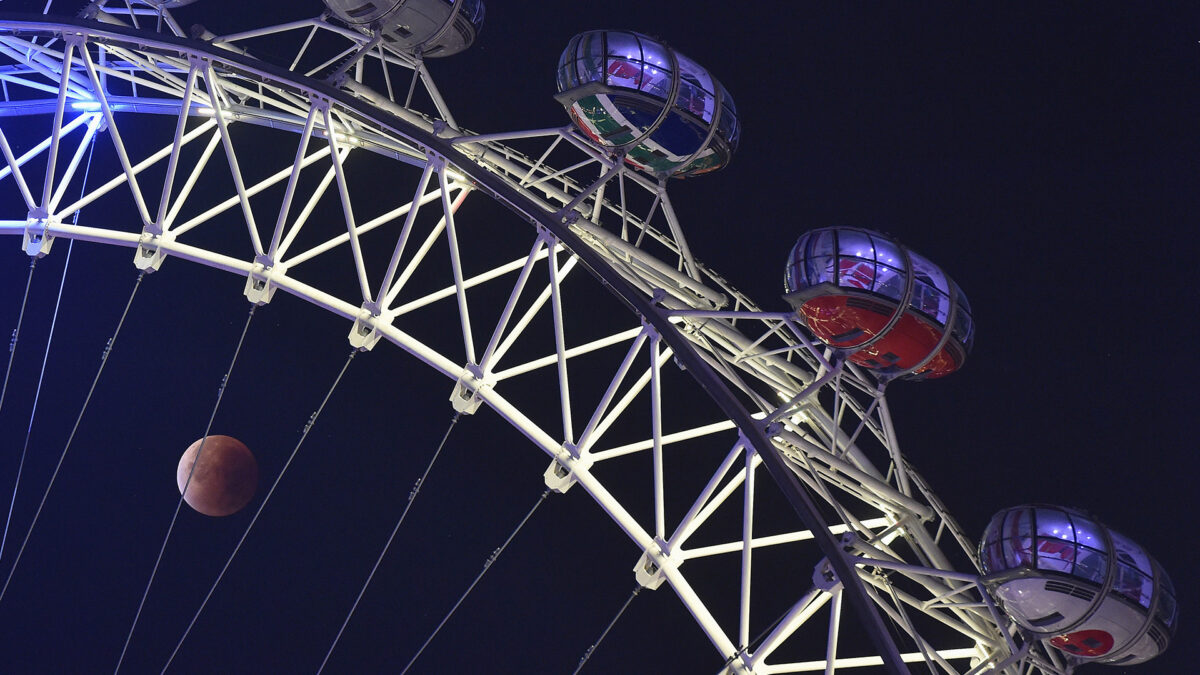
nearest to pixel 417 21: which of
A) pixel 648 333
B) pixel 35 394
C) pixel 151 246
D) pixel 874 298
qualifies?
pixel 648 333

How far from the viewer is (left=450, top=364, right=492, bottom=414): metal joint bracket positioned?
48.4 ft

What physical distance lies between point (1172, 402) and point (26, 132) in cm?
2100

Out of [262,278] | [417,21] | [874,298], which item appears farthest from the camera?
[262,278]

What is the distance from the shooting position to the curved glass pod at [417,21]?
1304 cm

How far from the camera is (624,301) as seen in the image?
12.8m

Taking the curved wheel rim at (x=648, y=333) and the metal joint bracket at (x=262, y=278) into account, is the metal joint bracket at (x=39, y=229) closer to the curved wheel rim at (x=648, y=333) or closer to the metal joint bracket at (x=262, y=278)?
the curved wheel rim at (x=648, y=333)

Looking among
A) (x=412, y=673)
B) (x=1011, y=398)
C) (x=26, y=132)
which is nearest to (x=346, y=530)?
(x=412, y=673)

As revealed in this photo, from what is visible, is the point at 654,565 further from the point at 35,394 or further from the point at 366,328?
the point at 35,394

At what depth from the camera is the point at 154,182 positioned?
23.7 m

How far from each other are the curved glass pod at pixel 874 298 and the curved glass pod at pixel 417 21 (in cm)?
492

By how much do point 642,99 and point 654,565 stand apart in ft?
17.8

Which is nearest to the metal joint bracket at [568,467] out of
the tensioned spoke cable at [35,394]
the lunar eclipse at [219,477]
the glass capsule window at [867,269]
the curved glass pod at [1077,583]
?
the glass capsule window at [867,269]

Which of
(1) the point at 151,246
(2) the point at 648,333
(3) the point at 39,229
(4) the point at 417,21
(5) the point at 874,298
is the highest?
(3) the point at 39,229

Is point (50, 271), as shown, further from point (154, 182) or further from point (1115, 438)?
point (1115, 438)
